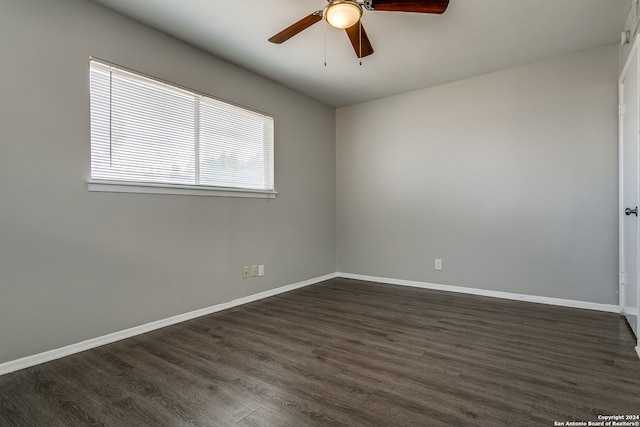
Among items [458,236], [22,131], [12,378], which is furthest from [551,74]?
[12,378]

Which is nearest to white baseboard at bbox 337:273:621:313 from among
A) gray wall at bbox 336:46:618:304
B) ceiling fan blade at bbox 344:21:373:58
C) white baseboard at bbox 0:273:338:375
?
gray wall at bbox 336:46:618:304

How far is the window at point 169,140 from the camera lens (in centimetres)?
250

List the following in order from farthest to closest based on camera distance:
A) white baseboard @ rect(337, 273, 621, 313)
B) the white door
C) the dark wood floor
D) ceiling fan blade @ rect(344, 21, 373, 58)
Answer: white baseboard @ rect(337, 273, 621, 313) < the white door < ceiling fan blade @ rect(344, 21, 373, 58) < the dark wood floor

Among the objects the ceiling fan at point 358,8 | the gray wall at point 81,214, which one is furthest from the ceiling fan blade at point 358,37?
the gray wall at point 81,214

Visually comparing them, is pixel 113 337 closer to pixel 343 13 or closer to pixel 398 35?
pixel 343 13

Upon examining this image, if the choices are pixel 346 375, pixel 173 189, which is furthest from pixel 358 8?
pixel 346 375

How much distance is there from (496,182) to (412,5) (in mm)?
2451

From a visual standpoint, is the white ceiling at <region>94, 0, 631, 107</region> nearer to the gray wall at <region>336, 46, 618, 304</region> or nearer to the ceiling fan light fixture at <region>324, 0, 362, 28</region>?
the gray wall at <region>336, 46, 618, 304</region>

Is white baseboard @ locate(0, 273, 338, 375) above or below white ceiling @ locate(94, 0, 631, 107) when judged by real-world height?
below

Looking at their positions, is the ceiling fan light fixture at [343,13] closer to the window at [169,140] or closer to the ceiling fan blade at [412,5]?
the ceiling fan blade at [412,5]

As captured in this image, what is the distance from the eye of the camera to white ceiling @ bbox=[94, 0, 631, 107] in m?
2.52

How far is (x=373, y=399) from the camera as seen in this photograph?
170 cm

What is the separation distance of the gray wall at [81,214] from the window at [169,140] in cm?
10

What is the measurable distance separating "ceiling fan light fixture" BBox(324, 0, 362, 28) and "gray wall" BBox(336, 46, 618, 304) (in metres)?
2.45
